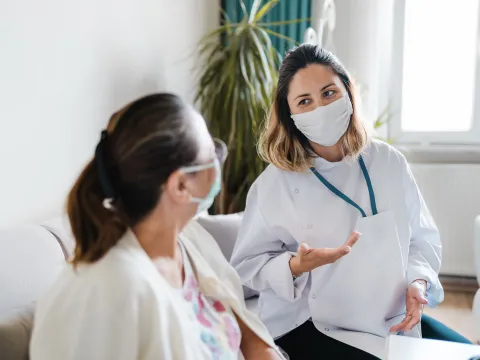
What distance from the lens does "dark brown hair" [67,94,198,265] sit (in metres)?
0.92

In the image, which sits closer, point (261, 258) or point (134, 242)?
point (134, 242)

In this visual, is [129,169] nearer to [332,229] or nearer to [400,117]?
[332,229]

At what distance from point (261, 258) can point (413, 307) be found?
44 centimetres

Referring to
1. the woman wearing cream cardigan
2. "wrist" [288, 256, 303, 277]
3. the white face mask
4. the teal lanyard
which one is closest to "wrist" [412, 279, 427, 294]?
the teal lanyard

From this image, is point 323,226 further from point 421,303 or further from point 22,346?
point 22,346

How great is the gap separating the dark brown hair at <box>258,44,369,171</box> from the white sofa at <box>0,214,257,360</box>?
0.64 m

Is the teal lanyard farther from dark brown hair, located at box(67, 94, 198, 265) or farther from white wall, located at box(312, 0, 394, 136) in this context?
white wall, located at box(312, 0, 394, 136)

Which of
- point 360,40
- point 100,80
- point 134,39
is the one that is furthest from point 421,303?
point 360,40

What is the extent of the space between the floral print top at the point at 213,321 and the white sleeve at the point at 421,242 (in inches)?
24.2

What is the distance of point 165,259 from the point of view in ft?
3.47

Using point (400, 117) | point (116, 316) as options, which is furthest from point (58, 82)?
point (400, 117)

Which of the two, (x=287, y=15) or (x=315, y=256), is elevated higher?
(x=287, y=15)

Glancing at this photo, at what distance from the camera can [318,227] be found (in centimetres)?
160

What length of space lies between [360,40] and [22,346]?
2764 mm
